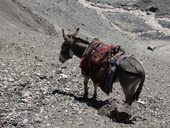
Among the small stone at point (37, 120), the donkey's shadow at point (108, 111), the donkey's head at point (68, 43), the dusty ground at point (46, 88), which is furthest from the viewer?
the donkey's head at point (68, 43)

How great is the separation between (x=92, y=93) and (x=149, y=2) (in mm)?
50964

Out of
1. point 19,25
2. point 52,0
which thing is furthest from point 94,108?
point 52,0

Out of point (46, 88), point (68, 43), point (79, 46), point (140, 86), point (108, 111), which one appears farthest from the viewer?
point (68, 43)

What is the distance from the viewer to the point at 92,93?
14.2 m

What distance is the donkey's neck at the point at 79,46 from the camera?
1379 cm

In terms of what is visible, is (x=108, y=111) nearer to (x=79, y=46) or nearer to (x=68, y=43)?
(x=79, y=46)

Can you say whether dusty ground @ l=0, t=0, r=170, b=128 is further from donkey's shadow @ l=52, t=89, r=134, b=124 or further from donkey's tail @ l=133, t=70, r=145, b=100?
donkey's tail @ l=133, t=70, r=145, b=100

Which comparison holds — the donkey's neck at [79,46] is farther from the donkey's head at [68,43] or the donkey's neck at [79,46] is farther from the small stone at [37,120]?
the small stone at [37,120]

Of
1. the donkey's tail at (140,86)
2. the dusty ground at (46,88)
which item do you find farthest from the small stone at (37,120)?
the donkey's tail at (140,86)

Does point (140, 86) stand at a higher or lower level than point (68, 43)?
lower

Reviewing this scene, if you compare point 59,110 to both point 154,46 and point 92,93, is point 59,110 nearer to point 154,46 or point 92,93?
point 92,93

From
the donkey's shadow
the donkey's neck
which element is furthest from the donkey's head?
the donkey's shadow

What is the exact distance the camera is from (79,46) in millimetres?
13828

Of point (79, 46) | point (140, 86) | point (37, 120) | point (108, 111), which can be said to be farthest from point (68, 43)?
point (37, 120)
